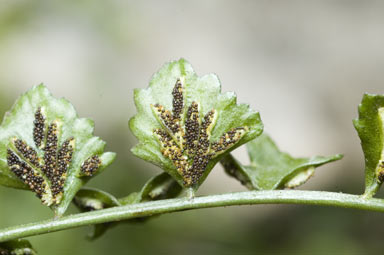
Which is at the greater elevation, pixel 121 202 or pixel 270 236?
pixel 121 202

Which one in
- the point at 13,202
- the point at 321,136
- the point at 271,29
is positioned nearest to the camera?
the point at 13,202

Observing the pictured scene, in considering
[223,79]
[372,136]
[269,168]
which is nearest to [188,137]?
[269,168]

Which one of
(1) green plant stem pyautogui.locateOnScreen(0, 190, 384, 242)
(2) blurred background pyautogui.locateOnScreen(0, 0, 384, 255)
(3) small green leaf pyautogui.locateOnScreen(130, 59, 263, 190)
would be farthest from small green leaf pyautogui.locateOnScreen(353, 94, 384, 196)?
(2) blurred background pyautogui.locateOnScreen(0, 0, 384, 255)

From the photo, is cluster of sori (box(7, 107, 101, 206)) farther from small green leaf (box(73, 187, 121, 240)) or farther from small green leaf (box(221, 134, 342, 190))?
small green leaf (box(221, 134, 342, 190))

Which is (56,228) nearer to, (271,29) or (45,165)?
(45,165)

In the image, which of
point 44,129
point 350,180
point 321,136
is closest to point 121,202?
point 44,129

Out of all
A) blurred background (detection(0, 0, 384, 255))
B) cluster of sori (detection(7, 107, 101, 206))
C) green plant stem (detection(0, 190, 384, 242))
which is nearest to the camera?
green plant stem (detection(0, 190, 384, 242))

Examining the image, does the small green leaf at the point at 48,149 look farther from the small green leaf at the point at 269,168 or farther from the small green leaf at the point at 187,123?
the small green leaf at the point at 269,168

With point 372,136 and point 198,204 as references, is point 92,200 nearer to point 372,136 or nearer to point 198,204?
point 198,204
